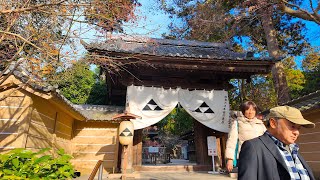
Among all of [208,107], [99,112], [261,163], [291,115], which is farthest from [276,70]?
[261,163]

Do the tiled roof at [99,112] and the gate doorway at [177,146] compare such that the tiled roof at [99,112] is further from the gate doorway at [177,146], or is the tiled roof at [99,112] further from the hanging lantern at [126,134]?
the hanging lantern at [126,134]

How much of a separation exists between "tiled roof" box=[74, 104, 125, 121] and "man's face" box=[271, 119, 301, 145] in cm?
676

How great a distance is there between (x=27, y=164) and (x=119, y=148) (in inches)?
183

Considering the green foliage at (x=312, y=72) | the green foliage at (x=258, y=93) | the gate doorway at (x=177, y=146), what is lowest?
the gate doorway at (x=177, y=146)

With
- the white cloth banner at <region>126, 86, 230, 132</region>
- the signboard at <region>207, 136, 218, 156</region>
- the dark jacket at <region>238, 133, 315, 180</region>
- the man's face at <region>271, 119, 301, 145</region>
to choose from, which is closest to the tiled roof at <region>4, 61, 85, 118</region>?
the white cloth banner at <region>126, 86, 230, 132</region>

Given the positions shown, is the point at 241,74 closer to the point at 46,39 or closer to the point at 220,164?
the point at 220,164

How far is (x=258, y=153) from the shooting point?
1.40 meters

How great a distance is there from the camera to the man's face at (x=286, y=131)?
1.50 metres

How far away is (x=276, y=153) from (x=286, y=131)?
198 mm

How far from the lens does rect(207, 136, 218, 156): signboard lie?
772 centimetres

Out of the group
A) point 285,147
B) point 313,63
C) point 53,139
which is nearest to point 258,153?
point 285,147

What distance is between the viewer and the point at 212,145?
25.6 ft

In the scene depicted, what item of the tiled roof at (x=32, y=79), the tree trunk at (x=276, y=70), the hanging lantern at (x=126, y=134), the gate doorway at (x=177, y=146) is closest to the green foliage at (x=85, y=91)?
the gate doorway at (x=177, y=146)

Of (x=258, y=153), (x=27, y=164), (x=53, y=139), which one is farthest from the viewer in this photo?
(x=53, y=139)
